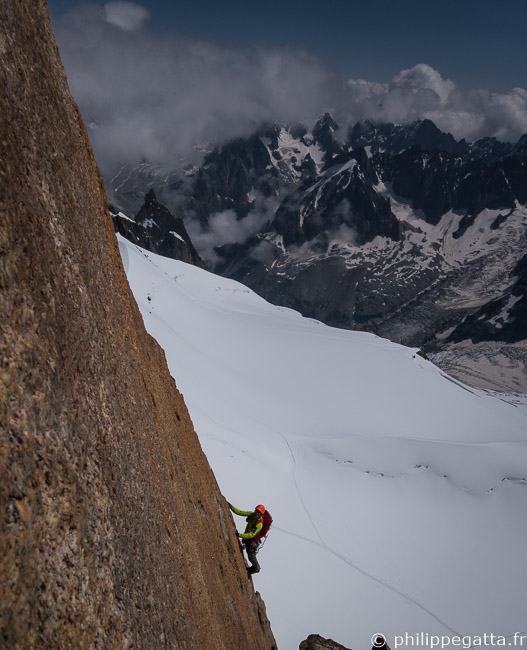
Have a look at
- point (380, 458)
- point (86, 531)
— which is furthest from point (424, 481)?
point (86, 531)

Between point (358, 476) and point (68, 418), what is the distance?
28.6 m

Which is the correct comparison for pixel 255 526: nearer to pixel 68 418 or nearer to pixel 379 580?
pixel 68 418

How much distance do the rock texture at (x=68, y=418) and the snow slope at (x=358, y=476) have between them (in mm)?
16742

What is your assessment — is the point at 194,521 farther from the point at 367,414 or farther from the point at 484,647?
the point at 367,414

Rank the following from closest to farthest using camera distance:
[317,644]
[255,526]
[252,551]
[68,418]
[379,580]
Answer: [68,418] < [255,526] < [252,551] < [317,644] < [379,580]

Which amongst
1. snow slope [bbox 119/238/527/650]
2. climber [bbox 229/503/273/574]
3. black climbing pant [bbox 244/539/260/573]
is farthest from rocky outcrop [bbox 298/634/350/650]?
snow slope [bbox 119/238/527/650]

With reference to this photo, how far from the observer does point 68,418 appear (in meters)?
3.58

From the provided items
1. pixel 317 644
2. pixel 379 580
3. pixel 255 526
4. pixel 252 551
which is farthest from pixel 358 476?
pixel 255 526

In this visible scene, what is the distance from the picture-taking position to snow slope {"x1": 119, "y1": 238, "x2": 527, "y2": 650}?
21656 mm

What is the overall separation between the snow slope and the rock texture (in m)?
16.7

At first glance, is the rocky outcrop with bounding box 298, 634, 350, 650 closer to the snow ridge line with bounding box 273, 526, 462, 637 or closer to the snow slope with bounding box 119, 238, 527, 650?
the snow slope with bounding box 119, 238, 527, 650

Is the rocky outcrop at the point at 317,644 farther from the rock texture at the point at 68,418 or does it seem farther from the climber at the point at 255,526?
the rock texture at the point at 68,418

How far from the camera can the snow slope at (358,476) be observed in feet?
71.1

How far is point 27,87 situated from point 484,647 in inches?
1111
